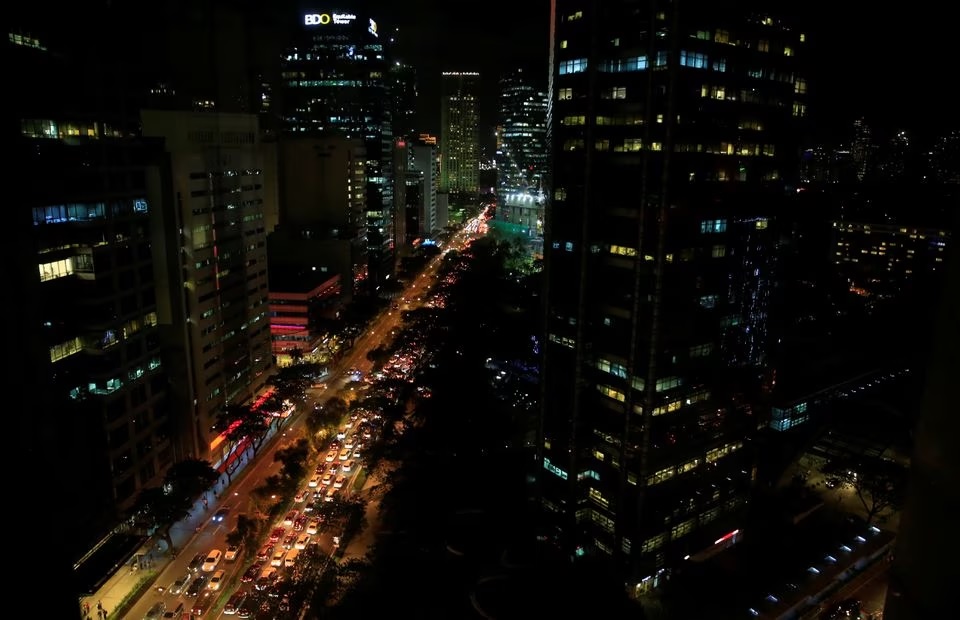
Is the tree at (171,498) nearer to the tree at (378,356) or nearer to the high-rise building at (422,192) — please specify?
the tree at (378,356)

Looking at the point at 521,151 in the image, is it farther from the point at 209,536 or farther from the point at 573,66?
the point at 209,536

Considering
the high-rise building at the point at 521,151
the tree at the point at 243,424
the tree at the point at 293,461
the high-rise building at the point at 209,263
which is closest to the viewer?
the tree at the point at 293,461

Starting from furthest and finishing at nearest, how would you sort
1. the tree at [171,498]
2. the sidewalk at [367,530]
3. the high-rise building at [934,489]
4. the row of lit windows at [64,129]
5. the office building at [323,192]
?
the office building at [323,192] < the sidewalk at [367,530] < the tree at [171,498] < the row of lit windows at [64,129] < the high-rise building at [934,489]

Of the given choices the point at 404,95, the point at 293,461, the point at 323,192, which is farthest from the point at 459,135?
the point at 293,461

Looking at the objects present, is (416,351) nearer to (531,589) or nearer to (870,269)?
(531,589)

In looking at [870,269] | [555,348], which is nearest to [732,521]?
[555,348]

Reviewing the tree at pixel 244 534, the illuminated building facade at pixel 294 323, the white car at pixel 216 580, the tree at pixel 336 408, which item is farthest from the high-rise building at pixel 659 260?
the illuminated building facade at pixel 294 323
